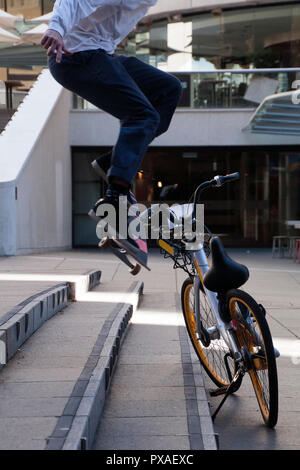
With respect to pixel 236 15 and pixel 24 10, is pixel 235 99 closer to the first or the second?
pixel 236 15

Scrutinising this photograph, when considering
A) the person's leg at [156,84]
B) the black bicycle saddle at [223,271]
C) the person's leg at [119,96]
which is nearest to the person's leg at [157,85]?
the person's leg at [156,84]

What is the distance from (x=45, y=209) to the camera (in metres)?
17.5

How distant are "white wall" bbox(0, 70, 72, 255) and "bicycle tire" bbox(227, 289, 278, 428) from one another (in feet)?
35.9

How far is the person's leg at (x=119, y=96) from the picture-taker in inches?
128

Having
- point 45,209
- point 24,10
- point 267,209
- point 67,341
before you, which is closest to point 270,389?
point 67,341

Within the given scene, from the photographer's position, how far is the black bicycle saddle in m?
3.65

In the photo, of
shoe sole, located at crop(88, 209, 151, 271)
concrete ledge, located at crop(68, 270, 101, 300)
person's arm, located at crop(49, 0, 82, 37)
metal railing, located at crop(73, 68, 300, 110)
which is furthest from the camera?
metal railing, located at crop(73, 68, 300, 110)

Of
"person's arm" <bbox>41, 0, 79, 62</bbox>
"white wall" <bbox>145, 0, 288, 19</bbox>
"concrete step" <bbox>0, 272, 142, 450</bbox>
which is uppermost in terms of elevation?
"white wall" <bbox>145, 0, 288, 19</bbox>

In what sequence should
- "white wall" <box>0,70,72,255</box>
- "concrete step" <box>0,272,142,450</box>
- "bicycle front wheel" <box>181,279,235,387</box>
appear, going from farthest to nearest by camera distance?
"white wall" <box>0,70,72,255</box> → "bicycle front wheel" <box>181,279,235,387</box> → "concrete step" <box>0,272,142,450</box>

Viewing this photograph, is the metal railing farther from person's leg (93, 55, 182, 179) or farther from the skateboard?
the skateboard

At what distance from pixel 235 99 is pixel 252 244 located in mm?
5022

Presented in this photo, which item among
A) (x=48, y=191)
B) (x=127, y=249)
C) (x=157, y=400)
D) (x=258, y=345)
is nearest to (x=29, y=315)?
(x=157, y=400)

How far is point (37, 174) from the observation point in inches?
644

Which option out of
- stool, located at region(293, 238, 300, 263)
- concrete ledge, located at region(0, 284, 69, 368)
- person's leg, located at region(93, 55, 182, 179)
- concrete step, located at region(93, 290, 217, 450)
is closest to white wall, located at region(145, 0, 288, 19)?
stool, located at region(293, 238, 300, 263)
